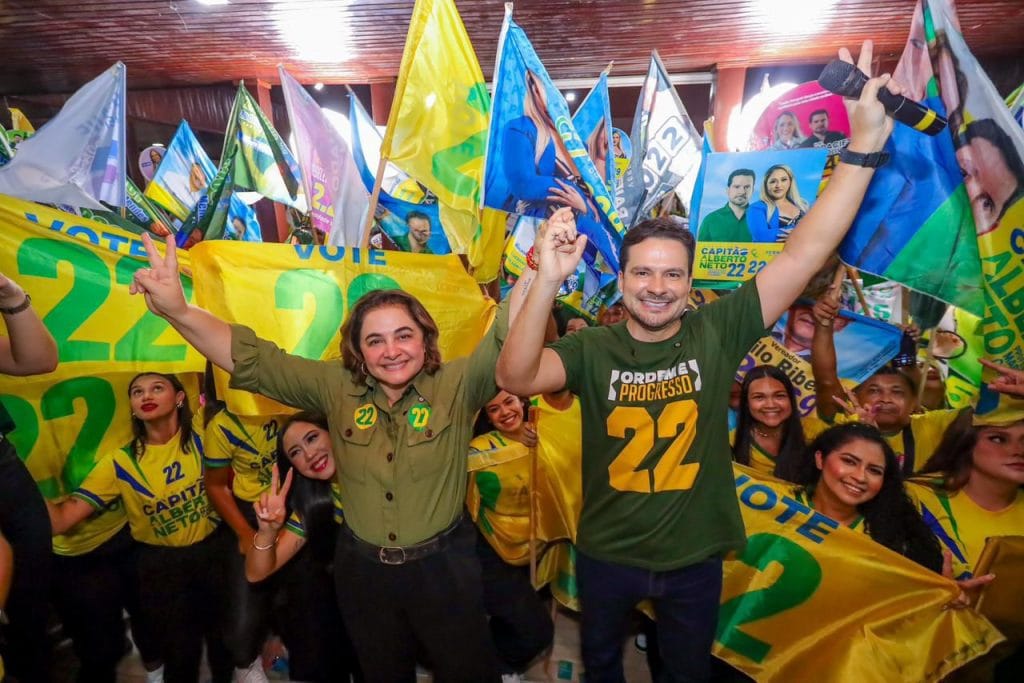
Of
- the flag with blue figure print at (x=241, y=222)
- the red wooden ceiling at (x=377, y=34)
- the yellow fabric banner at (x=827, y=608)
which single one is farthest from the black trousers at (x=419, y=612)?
the red wooden ceiling at (x=377, y=34)

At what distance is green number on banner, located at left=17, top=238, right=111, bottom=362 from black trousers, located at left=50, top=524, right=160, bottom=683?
95 cm

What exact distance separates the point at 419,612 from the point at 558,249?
1.36 m

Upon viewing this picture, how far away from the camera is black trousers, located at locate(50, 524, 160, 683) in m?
2.72

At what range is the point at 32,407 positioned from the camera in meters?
2.73

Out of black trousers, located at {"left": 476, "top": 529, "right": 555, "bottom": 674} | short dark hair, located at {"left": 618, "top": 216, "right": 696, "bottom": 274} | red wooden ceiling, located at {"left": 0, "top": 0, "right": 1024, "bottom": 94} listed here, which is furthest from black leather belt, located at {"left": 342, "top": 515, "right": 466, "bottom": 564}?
red wooden ceiling, located at {"left": 0, "top": 0, "right": 1024, "bottom": 94}

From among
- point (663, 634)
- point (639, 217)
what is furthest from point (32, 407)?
point (639, 217)

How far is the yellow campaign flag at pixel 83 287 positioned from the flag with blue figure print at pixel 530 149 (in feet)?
5.55

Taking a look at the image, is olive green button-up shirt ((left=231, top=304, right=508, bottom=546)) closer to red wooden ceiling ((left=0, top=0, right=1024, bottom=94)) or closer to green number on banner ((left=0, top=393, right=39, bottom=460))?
green number on banner ((left=0, top=393, right=39, bottom=460))

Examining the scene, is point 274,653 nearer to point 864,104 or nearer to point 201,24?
Result: point 864,104

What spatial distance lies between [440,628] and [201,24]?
896 centimetres

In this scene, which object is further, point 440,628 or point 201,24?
point 201,24

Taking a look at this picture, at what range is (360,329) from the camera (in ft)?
6.90

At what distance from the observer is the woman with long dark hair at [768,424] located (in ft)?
9.61

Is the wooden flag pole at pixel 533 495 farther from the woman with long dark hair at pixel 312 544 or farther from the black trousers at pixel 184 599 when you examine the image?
the black trousers at pixel 184 599
